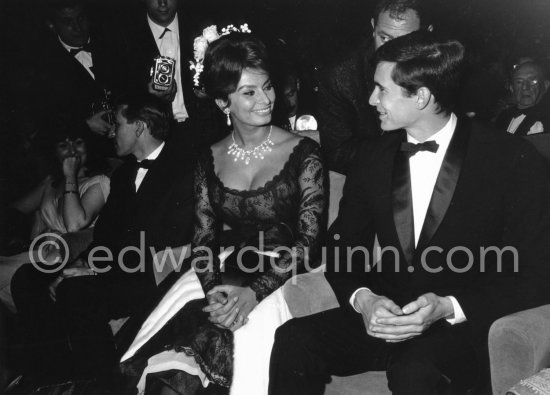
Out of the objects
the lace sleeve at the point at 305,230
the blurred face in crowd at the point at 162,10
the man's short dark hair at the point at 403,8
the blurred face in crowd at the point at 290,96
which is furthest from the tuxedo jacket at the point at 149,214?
the blurred face in crowd at the point at 162,10

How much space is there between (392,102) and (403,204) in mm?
421

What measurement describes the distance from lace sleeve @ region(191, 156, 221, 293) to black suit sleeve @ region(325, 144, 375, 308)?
0.60 metres

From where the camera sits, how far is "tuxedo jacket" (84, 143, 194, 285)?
11.0 feet

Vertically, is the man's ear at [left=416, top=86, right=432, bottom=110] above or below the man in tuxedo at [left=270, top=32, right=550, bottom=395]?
above

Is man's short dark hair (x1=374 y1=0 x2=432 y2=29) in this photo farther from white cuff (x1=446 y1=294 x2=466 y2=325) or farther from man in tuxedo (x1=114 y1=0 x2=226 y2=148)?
man in tuxedo (x1=114 y1=0 x2=226 y2=148)

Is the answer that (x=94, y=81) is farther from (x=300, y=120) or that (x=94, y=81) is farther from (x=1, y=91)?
(x=300, y=120)

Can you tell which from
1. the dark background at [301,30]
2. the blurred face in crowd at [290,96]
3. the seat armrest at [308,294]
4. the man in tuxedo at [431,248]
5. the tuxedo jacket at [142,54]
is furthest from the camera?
the dark background at [301,30]

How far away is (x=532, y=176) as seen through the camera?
2.23m

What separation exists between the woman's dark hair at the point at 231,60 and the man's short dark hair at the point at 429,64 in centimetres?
83

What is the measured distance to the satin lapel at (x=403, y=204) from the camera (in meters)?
2.37

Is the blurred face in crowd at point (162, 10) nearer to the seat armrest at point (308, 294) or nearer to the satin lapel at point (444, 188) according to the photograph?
the seat armrest at point (308, 294)

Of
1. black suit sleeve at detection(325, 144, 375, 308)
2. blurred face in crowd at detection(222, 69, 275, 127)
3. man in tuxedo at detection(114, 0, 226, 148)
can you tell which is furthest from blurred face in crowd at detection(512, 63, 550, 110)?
black suit sleeve at detection(325, 144, 375, 308)

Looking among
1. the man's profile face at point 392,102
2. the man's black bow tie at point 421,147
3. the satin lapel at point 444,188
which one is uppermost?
the man's profile face at point 392,102

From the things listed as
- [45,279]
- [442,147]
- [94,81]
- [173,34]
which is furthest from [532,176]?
[94,81]
